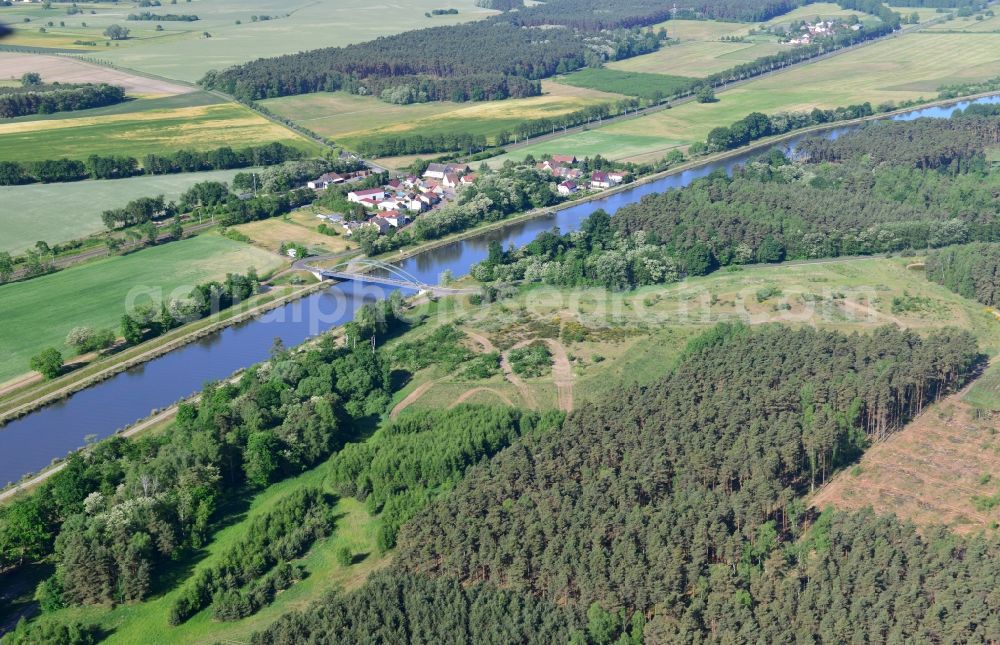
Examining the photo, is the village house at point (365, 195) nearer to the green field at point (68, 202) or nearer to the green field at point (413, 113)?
the green field at point (68, 202)

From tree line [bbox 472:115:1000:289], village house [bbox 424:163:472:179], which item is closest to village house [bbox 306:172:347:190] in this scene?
village house [bbox 424:163:472:179]

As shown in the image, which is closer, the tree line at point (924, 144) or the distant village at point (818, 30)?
the tree line at point (924, 144)

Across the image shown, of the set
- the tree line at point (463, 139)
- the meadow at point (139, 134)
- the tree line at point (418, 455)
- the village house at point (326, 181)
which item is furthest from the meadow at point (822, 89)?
the tree line at point (418, 455)

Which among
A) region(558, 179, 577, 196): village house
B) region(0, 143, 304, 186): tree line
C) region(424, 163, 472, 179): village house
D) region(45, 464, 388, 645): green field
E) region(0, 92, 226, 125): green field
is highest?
region(0, 92, 226, 125): green field

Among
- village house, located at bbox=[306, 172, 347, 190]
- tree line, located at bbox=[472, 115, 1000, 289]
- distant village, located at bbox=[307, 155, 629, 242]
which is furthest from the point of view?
village house, located at bbox=[306, 172, 347, 190]

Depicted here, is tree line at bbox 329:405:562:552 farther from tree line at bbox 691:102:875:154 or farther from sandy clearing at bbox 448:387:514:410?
tree line at bbox 691:102:875:154

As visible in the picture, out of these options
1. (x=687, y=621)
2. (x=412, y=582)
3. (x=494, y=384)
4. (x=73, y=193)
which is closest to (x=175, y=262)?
(x=73, y=193)

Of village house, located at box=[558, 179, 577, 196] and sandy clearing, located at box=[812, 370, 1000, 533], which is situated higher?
village house, located at box=[558, 179, 577, 196]

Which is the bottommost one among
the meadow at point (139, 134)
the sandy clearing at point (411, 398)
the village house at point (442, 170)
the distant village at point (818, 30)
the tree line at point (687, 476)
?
the sandy clearing at point (411, 398)
